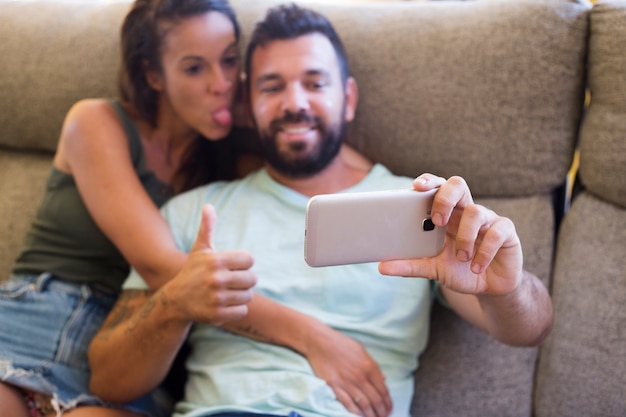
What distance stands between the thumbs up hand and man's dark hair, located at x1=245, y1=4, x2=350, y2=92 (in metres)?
0.46

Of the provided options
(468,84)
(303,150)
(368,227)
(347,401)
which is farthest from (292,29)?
(347,401)

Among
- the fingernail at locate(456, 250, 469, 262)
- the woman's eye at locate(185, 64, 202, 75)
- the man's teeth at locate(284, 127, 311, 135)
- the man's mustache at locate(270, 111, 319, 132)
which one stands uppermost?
the woman's eye at locate(185, 64, 202, 75)

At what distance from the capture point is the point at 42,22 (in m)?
1.50

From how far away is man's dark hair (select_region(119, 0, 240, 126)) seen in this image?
1.22 meters

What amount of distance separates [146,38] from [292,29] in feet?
1.02

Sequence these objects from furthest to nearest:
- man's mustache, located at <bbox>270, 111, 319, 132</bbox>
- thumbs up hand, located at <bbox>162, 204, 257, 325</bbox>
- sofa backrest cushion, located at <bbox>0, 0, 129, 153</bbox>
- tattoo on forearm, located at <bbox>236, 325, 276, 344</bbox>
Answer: sofa backrest cushion, located at <bbox>0, 0, 129, 153</bbox> → man's mustache, located at <bbox>270, 111, 319, 132</bbox> → tattoo on forearm, located at <bbox>236, 325, 276, 344</bbox> → thumbs up hand, located at <bbox>162, 204, 257, 325</bbox>

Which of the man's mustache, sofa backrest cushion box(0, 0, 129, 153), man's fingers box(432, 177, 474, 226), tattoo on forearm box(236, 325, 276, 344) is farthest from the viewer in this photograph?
sofa backrest cushion box(0, 0, 129, 153)

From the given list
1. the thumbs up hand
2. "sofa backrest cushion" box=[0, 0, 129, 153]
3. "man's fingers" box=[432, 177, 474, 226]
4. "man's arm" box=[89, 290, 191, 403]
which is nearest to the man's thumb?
the thumbs up hand

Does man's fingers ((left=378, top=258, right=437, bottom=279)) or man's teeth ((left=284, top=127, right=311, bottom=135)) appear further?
man's teeth ((left=284, top=127, right=311, bottom=135))

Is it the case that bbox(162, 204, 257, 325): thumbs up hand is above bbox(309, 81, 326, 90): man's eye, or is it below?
below

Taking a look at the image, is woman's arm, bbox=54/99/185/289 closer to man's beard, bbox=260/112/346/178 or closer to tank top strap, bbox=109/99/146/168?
tank top strap, bbox=109/99/146/168

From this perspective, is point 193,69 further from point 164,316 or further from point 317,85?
point 164,316

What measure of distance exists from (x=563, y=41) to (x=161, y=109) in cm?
84

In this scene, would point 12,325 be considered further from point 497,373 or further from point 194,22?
point 497,373
